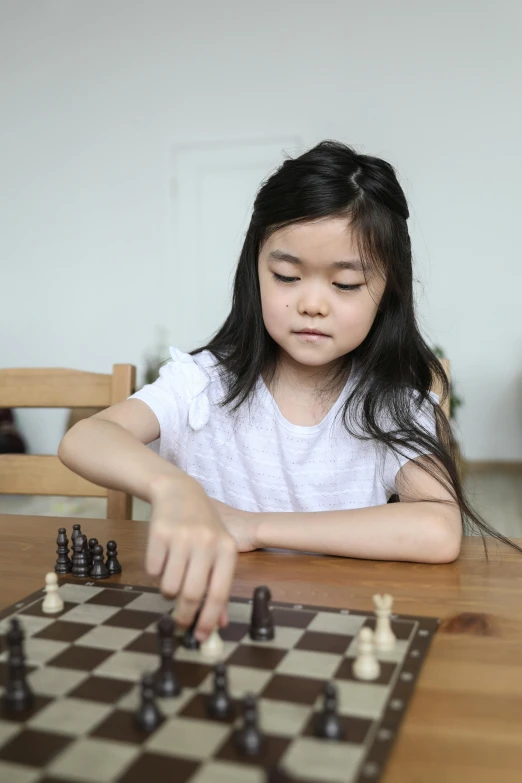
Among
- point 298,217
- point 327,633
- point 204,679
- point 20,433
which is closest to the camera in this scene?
point 204,679

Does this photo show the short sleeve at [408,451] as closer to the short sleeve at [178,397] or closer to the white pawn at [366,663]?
the short sleeve at [178,397]

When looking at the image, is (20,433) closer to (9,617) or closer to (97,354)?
(97,354)

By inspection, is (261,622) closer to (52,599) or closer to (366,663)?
(366,663)

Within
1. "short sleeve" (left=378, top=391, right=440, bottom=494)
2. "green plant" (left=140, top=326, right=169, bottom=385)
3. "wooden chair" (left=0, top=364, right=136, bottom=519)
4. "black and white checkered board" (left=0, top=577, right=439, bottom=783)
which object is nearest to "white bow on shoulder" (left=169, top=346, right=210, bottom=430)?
"wooden chair" (left=0, top=364, right=136, bottom=519)

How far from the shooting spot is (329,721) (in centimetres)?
61

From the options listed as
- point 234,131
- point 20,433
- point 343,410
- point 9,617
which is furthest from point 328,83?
point 9,617

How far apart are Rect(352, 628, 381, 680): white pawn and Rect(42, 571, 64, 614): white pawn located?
35cm

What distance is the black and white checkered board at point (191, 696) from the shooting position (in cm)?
57

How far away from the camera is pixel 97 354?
17.0 feet

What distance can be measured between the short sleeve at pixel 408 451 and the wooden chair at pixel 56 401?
49cm

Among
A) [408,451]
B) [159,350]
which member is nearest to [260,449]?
[408,451]

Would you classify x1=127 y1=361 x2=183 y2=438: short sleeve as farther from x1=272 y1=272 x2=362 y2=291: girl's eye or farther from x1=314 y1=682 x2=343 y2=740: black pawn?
x1=314 y1=682 x2=343 y2=740: black pawn

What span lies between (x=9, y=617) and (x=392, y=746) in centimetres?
47

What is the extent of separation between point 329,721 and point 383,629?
0.68ft
